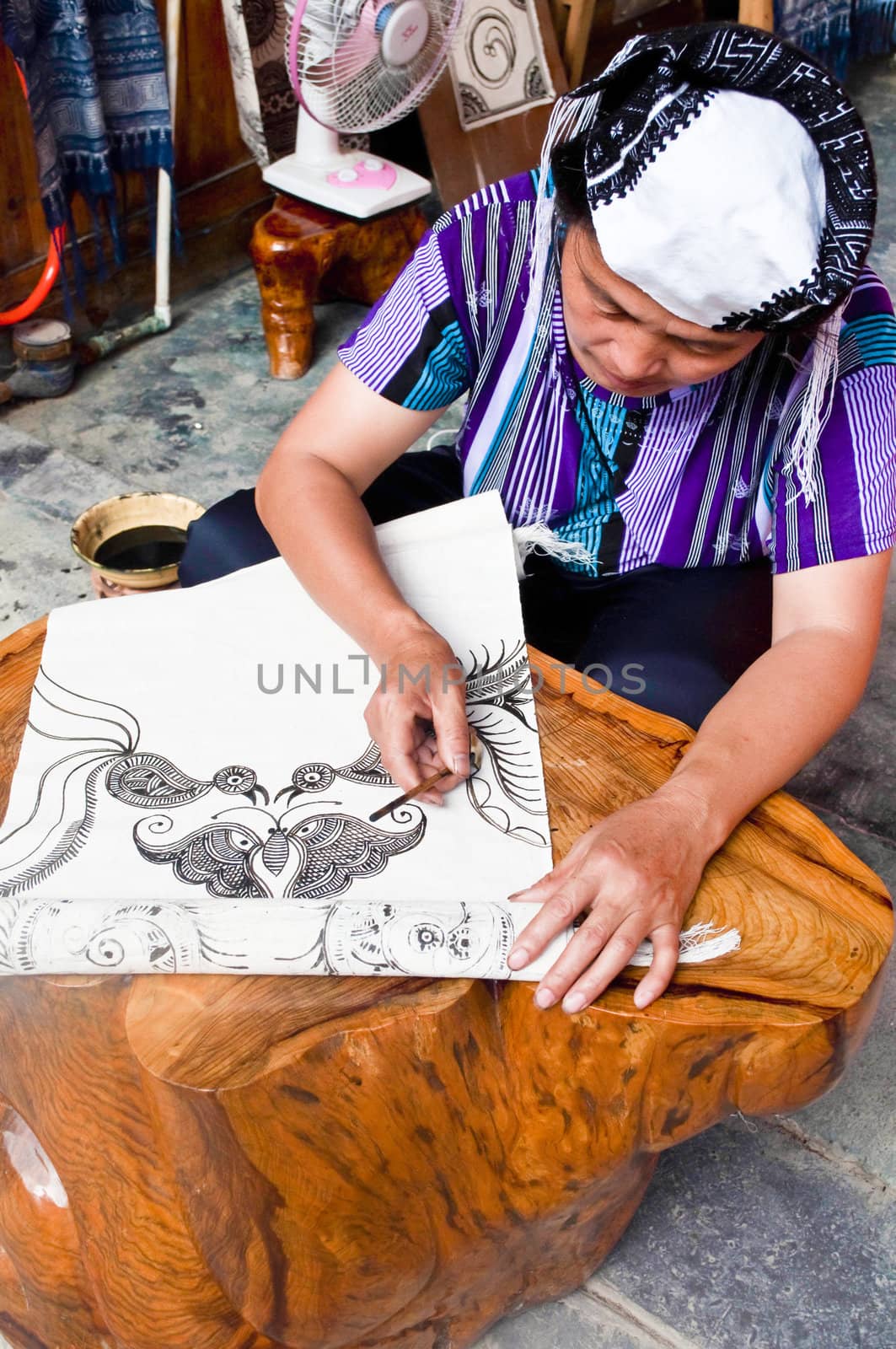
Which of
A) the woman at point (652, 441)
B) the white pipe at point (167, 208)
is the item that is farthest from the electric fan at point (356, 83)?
the woman at point (652, 441)

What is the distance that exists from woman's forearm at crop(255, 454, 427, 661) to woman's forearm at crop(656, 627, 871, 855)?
33cm

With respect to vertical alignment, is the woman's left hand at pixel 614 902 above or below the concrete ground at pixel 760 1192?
above

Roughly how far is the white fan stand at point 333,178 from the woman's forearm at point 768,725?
200 centimetres

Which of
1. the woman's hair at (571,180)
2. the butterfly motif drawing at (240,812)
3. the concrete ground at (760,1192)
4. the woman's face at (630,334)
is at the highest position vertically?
the woman's hair at (571,180)

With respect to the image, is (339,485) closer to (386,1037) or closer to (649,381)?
(649,381)

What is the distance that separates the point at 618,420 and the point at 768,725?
431 millimetres

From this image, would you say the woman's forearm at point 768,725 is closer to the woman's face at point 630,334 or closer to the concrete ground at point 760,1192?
the woman's face at point 630,334

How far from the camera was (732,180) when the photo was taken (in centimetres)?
105

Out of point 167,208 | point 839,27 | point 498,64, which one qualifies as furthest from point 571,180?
point 839,27

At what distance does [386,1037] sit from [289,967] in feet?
0.33

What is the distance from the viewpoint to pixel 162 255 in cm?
Result: 307

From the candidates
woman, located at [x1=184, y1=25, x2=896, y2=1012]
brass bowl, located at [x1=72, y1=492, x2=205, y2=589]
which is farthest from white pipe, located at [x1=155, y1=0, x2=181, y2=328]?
woman, located at [x1=184, y1=25, x2=896, y2=1012]

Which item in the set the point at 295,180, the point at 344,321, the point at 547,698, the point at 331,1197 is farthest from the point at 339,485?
the point at 344,321

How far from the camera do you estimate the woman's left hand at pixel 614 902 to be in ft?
3.31
